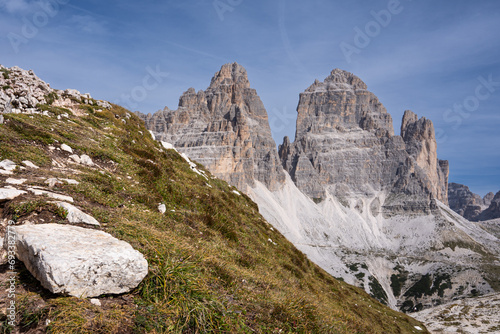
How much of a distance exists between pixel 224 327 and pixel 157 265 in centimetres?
208

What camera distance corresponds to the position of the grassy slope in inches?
202

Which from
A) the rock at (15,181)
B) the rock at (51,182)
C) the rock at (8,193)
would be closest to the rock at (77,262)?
the rock at (8,193)

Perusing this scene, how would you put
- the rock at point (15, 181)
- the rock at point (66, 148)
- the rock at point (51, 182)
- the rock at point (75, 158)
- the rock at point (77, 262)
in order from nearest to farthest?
the rock at point (77, 262) < the rock at point (15, 181) < the rock at point (51, 182) < the rock at point (75, 158) < the rock at point (66, 148)

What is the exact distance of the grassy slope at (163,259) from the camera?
5.14 metres

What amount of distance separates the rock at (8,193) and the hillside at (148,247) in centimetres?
16

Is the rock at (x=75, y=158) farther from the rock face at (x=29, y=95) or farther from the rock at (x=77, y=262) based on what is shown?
the rock at (x=77, y=262)

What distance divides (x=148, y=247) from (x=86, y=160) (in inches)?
394

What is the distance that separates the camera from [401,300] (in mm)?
176625

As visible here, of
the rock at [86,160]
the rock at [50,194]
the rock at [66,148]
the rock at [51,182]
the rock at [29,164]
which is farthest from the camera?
the rock at [66,148]

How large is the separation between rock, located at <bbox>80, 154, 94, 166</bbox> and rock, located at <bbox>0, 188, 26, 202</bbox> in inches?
260

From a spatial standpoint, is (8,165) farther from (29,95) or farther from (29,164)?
(29,95)

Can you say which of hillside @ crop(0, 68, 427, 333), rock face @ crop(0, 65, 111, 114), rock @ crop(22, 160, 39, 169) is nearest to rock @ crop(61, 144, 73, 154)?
hillside @ crop(0, 68, 427, 333)

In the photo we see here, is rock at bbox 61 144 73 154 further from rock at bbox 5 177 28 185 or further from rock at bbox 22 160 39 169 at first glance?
rock at bbox 5 177 28 185

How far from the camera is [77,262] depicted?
17.4 ft
